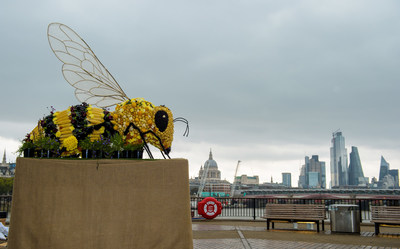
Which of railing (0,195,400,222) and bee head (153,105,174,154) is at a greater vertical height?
bee head (153,105,174,154)

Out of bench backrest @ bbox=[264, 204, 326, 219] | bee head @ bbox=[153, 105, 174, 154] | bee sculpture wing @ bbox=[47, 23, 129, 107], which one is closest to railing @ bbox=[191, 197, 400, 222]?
bench backrest @ bbox=[264, 204, 326, 219]

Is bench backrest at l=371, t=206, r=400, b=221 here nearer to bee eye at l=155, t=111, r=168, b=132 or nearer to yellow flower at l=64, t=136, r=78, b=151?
bee eye at l=155, t=111, r=168, b=132

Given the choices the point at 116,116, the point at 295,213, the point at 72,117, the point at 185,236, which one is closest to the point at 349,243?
the point at 295,213

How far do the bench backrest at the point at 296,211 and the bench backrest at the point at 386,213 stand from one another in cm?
164

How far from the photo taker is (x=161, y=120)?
594cm

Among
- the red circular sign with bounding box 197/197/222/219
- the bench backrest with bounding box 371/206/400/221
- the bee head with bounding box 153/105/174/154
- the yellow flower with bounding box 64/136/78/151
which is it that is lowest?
the red circular sign with bounding box 197/197/222/219

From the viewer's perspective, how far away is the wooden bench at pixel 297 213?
12133 mm

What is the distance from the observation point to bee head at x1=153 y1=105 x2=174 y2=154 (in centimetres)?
590

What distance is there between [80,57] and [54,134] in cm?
156

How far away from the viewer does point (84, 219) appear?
204 inches

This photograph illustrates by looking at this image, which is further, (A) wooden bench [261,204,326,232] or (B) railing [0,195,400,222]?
(B) railing [0,195,400,222]

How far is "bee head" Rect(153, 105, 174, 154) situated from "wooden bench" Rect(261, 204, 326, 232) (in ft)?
26.1

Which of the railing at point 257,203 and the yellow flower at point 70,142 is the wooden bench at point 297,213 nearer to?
the railing at point 257,203

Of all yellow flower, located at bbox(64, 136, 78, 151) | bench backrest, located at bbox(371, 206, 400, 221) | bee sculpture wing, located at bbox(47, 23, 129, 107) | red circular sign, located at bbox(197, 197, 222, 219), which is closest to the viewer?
yellow flower, located at bbox(64, 136, 78, 151)
